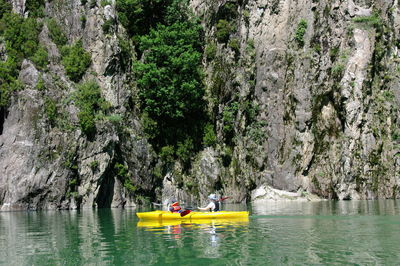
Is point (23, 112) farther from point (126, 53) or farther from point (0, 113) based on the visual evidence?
point (126, 53)

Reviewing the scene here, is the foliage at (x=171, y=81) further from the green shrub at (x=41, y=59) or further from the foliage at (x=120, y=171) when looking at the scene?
the green shrub at (x=41, y=59)

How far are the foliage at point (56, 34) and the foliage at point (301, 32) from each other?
24.7 metres

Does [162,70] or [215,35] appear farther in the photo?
[215,35]

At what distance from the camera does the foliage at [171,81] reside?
1881 inches

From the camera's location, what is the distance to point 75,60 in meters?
46.4

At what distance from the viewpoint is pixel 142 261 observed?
45.4ft

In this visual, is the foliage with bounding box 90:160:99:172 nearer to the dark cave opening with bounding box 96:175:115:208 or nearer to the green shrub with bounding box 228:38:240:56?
the dark cave opening with bounding box 96:175:115:208

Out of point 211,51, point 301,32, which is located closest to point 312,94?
point 301,32

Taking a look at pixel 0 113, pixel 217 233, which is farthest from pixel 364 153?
pixel 0 113

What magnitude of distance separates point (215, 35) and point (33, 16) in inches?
767

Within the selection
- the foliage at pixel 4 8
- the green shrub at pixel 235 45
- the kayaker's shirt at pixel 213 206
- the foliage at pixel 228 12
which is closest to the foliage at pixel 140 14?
the foliage at pixel 228 12

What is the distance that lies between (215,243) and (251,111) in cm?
3545

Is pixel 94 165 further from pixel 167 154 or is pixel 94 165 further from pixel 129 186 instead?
pixel 167 154

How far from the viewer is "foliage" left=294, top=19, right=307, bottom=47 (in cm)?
5106
